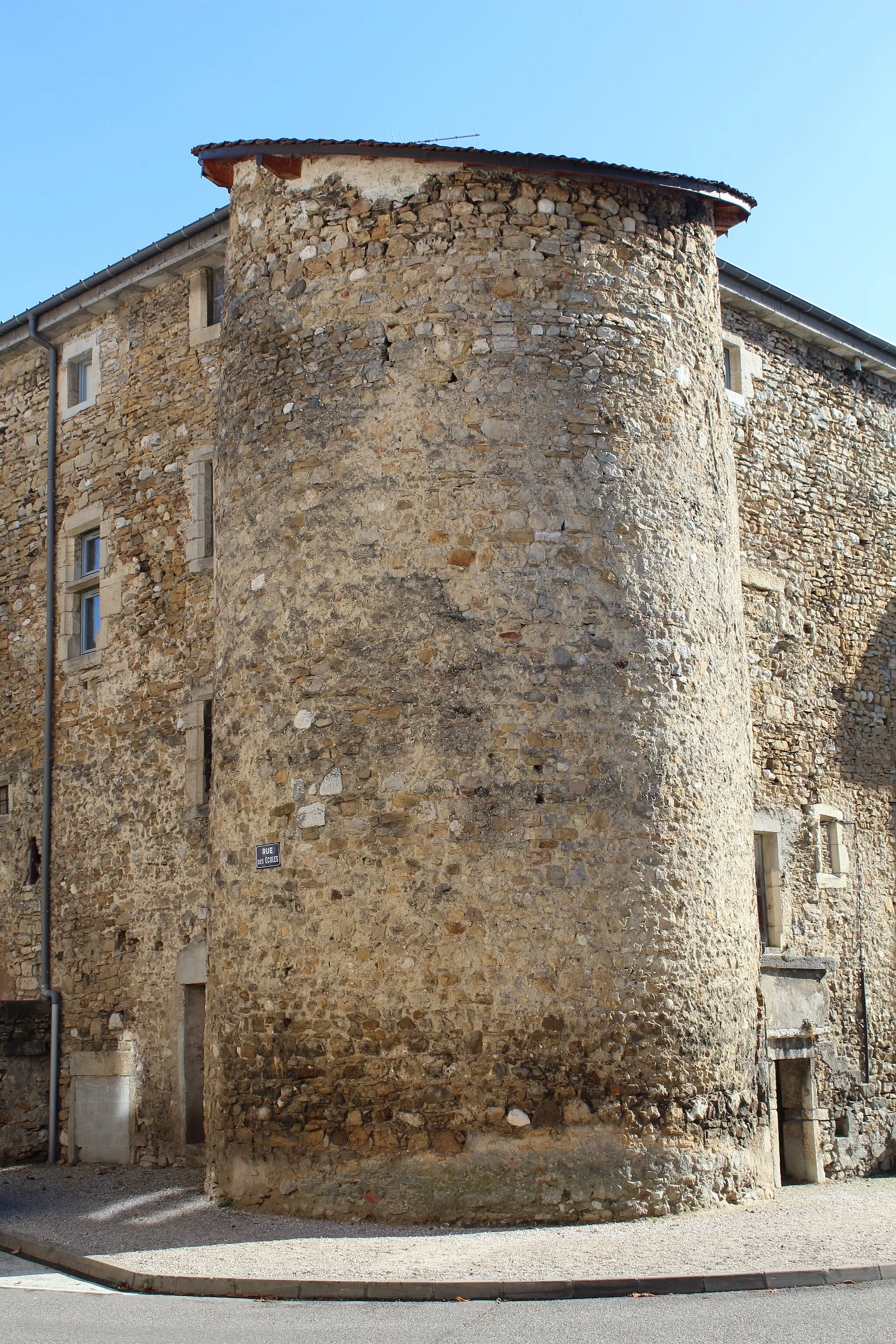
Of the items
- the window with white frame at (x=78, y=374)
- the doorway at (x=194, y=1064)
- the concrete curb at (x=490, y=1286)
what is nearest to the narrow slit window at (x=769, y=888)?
the doorway at (x=194, y=1064)

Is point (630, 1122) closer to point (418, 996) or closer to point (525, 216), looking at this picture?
point (418, 996)

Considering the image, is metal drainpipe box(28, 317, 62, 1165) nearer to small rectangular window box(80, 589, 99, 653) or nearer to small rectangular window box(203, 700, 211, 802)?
small rectangular window box(80, 589, 99, 653)

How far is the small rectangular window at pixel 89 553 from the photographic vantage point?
44.0 ft

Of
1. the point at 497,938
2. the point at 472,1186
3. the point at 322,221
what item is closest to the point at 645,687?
the point at 497,938

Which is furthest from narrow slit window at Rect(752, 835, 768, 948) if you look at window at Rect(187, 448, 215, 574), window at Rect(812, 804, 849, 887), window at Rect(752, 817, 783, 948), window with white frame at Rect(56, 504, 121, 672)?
window with white frame at Rect(56, 504, 121, 672)

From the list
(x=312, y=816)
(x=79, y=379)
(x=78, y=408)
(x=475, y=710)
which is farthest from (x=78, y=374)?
(x=475, y=710)

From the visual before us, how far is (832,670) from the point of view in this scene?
13.2m

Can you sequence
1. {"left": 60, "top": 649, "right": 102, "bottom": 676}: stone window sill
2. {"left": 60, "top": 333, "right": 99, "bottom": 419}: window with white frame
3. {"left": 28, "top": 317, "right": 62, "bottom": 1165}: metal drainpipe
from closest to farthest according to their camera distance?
{"left": 28, "top": 317, "right": 62, "bottom": 1165}: metal drainpipe
{"left": 60, "top": 649, "right": 102, "bottom": 676}: stone window sill
{"left": 60, "top": 333, "right": 99, "bottom": 419}: window with white frame

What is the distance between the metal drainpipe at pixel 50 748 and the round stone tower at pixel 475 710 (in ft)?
12.3

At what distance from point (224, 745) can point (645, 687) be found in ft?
9.37

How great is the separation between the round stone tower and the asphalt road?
1638mm

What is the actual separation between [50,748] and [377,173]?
6325 millimetres

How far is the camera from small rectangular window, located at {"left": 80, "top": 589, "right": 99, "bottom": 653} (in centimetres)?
1327

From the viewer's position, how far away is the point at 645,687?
900 cm
